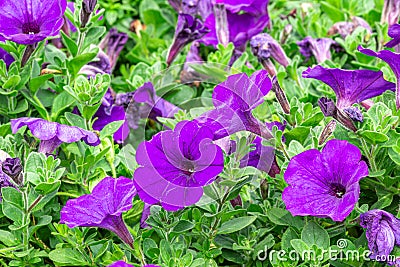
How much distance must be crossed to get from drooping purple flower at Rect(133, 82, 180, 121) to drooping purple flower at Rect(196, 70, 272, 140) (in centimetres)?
46

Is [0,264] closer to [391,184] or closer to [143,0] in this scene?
[391,184]

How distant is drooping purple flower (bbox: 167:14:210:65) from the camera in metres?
1.87

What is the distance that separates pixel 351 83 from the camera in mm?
1314

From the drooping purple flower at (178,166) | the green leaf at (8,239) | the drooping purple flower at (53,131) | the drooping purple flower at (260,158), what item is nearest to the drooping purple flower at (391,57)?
the drooping purple flower at (260,158)

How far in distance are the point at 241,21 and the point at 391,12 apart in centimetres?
47

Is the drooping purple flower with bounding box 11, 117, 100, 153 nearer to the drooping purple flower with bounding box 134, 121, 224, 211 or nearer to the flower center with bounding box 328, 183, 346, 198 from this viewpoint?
the drooping purple flower with bounding box 134, 121, 224, 211

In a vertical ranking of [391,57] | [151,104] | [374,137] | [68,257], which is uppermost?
[391,57]

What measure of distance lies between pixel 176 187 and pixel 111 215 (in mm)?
137

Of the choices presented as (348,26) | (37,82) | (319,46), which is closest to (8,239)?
(37,82)

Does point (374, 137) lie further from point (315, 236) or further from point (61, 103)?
point (61, 103)

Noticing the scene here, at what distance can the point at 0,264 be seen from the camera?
1371mm

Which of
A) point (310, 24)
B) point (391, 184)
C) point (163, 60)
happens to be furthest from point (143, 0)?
point (391, 184)

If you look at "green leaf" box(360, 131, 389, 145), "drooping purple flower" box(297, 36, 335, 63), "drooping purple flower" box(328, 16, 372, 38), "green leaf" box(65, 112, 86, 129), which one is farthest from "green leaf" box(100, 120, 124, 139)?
"drooping purple flower" box(328, 16, 372, 38)

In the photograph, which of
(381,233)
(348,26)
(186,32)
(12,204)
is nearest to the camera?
(381,233)
